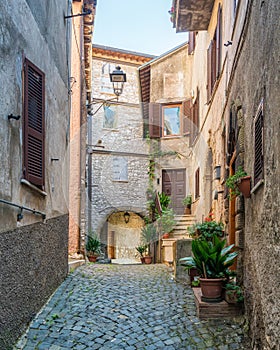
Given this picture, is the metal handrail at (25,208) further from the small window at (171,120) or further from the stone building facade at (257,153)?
the small window at (171,120)

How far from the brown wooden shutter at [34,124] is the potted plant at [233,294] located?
9.04 ft

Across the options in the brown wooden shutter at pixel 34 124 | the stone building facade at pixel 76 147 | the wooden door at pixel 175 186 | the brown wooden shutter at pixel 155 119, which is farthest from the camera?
the brown wooden shutter at pixel 155 119

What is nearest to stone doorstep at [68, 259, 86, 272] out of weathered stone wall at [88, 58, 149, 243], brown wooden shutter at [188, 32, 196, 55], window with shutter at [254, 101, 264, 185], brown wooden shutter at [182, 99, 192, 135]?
window with shutter at [254, 101, 264, 185]

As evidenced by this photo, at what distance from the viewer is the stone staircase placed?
12209mm

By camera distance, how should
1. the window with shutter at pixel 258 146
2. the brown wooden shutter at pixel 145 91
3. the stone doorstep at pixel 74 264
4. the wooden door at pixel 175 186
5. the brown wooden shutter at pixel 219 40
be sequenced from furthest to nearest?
the brown wooden shutter at pixel 145 91, the wooden door at pixel 175 186, the brown wooden shutter at pixel 219 40, the stone doorstep at pixel 74 264, the window with shutter at pixel 258 146

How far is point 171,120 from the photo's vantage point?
1720 cm

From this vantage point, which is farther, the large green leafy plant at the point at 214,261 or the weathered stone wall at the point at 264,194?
the large green leafy plant at the point at 214,261

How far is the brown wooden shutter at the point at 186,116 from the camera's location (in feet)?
52.8

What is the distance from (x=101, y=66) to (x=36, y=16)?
46.3 feet

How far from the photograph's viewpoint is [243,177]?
171 inches

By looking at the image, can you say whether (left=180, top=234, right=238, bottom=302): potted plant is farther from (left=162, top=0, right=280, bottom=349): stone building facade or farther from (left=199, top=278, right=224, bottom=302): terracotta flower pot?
(left=162, top=0, right=280, bottom=349): stone building facade

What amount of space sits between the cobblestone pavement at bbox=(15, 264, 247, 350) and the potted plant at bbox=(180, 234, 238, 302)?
0.37 metres

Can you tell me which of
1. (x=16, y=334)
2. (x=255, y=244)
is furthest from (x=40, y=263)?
(x=255, y=244)

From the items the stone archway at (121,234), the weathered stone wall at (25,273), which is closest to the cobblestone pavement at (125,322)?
the weathered stone wall at (25,273)
